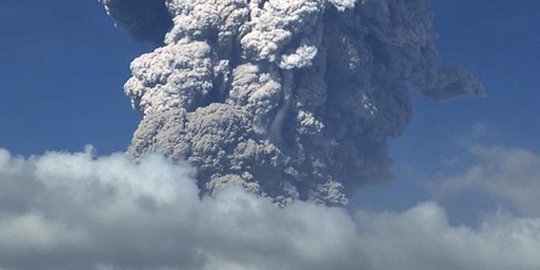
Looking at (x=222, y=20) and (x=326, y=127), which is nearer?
(x=222, y=20)

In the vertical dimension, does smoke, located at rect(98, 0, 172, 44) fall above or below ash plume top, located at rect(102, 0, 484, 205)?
above

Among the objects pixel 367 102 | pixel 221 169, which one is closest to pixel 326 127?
pixel 367 102

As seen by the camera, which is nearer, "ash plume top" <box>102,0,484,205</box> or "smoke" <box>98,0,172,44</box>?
"ash plume top" <box>102,0,484,205</box>

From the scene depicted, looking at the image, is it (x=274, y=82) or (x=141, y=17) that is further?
(x=141, y=17)

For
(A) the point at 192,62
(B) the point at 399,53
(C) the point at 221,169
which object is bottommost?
(C) the point at 221,169

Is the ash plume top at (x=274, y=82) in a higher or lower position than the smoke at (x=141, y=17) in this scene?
lower

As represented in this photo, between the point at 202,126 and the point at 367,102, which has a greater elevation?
the point at 367,102

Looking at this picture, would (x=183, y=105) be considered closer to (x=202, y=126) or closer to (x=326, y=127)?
(x=202, y=126)

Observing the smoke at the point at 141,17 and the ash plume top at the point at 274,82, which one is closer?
the ash plume top at the point at 274,82
